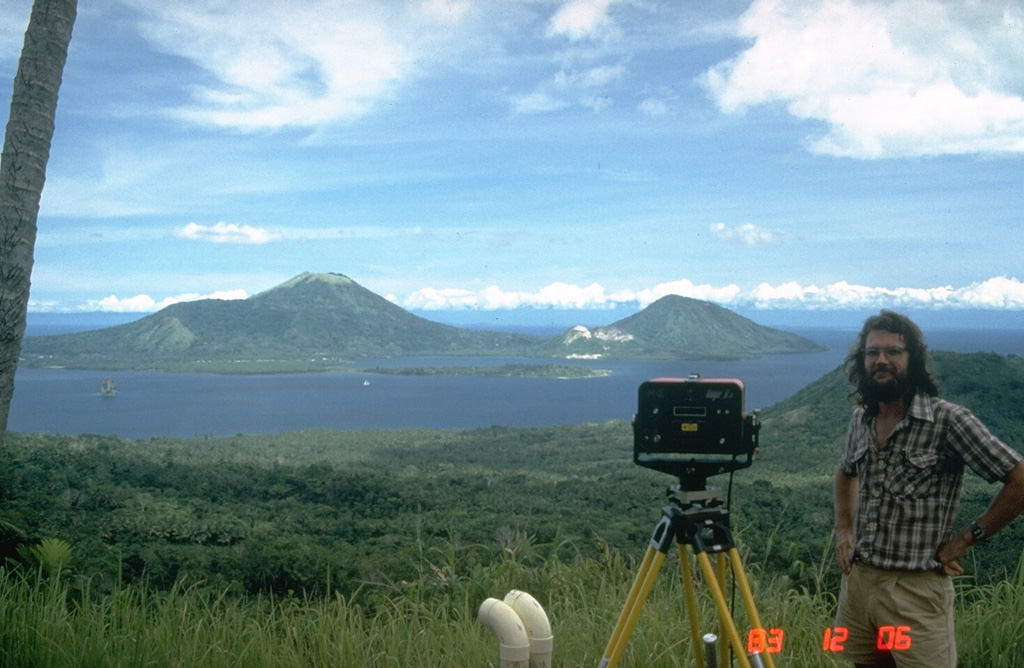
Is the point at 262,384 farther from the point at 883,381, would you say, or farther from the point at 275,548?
the point at 883,381

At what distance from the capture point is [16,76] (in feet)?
10.7

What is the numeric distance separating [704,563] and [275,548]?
4.83m

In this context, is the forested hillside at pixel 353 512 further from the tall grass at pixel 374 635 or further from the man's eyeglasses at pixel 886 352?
the man's eyeglasses at pixel 886 352

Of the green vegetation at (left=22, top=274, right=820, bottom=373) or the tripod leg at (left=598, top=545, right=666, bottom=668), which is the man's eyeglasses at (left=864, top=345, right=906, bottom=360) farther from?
the green vegetation at (left=22, top=274, right=820, bottom=373)

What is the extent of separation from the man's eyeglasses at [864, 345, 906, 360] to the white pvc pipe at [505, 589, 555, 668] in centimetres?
121

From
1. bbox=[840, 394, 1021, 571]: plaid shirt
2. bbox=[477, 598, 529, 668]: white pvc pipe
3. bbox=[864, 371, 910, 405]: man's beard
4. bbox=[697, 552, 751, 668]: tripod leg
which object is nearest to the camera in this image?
bbox=[697, 552, 751, 668]: tripod leg

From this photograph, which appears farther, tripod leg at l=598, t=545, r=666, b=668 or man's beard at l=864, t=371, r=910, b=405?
man's beard at l=864, t=371, r=910, b=405

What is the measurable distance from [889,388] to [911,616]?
0.60 m

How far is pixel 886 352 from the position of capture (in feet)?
7.60

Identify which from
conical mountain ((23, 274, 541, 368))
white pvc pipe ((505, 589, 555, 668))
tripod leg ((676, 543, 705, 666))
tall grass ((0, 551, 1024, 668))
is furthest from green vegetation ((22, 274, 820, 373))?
tripod leg ((676, 543, 705, 666))

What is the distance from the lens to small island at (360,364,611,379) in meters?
64.3

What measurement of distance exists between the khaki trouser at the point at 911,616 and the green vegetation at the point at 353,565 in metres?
0.72

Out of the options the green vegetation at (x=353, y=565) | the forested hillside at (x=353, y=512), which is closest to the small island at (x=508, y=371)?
the forested hillside at (x=353, y=512)

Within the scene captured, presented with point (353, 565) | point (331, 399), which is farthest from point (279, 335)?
point (353, 565)
